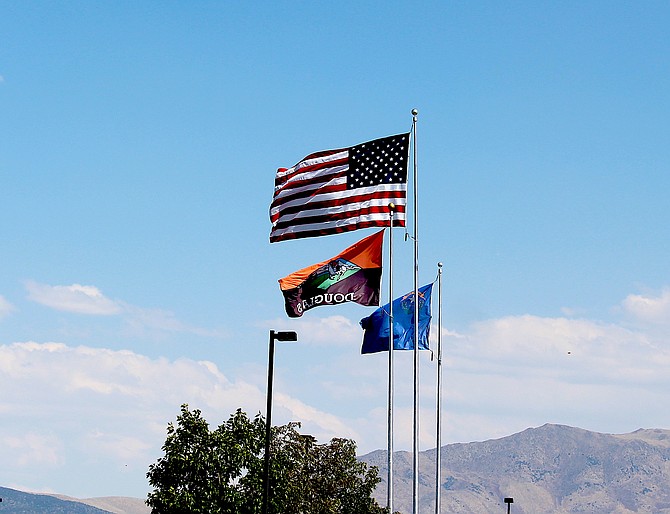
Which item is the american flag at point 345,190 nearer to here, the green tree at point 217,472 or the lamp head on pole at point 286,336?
the lamp head on pole at point 286,336

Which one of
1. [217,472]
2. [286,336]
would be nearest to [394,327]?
[286,336]

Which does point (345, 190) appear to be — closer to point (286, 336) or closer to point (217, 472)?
point (286, 336)

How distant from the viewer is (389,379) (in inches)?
1474

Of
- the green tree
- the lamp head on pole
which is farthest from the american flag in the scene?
the green tree

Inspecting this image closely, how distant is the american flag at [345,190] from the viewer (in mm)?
36094

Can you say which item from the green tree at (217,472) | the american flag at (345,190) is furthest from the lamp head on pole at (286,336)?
the green tree at (217,472)

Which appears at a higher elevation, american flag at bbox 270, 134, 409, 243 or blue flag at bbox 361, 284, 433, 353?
american flag at bbox 270, 134, 409, 243

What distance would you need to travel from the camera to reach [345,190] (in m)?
36.2

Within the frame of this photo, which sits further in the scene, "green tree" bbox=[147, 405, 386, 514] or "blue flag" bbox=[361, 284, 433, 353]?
"green tree" bbox=[147, 405, 386, 514]

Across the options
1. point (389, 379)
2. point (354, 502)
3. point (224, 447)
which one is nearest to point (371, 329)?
point (389, 379)

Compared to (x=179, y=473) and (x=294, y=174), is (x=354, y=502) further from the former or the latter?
(x=294, y=174)

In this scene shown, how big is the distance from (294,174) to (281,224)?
1.73m

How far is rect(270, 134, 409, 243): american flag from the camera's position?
118ft

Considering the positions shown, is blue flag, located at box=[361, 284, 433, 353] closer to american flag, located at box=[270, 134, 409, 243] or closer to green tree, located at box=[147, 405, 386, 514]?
american flag, located at box=[270, 134, 409, 243]
